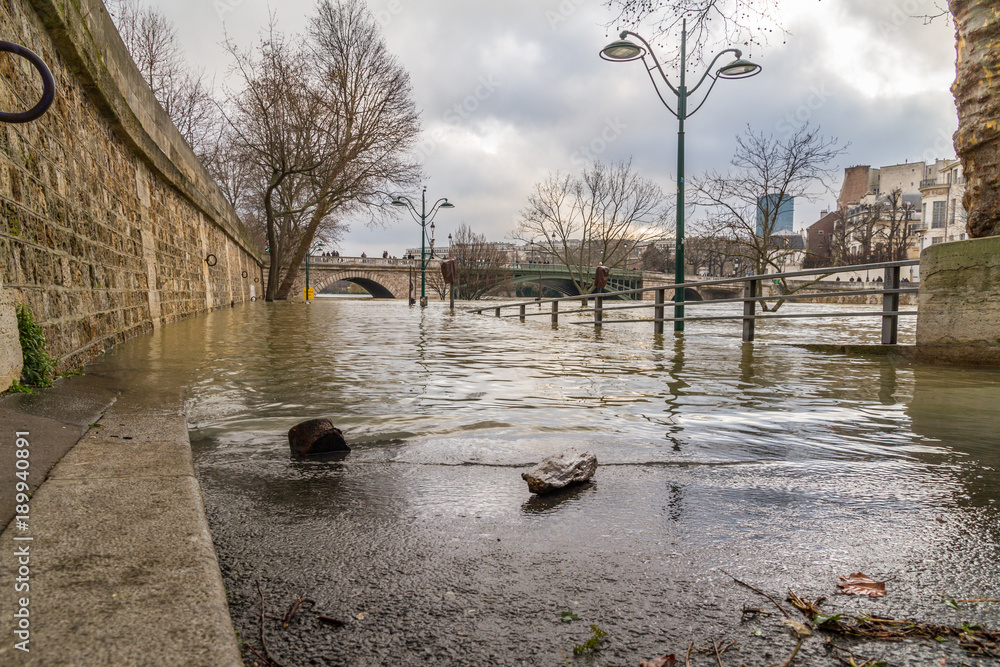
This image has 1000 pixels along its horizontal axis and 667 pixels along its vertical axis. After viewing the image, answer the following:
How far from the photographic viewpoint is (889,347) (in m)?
7.46

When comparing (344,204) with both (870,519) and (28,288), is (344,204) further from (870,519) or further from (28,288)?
(870,519)

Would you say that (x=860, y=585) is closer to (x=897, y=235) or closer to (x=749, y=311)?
(x=749, y=311)

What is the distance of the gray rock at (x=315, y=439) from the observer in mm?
2980

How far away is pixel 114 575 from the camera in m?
1.37

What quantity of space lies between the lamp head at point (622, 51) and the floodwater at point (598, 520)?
10.8m

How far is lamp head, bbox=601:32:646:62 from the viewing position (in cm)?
1365

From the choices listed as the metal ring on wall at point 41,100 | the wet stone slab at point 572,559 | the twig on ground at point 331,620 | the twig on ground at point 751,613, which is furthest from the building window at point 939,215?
the twig on ground at point 331,620

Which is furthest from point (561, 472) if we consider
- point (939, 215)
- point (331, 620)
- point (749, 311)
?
point (939, 215)

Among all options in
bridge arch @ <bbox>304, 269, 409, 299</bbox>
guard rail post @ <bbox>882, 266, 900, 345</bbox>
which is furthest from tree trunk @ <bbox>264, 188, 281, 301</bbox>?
bridge arch @ <bbox>304, 269, 409, 299</bbox>

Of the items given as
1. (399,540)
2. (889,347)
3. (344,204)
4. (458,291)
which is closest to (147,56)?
(344,204)

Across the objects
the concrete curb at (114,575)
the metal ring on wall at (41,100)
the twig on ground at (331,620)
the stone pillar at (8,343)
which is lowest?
the twig on ground at (331,620)

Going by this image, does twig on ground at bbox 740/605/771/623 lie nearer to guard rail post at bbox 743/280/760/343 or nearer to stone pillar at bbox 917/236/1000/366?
stone pillar at bbox 917/236/1000/366

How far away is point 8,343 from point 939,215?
86.8 metres

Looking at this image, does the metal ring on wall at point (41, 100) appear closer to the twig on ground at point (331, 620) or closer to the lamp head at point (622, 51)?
the twig on ground at point (331, 620)
